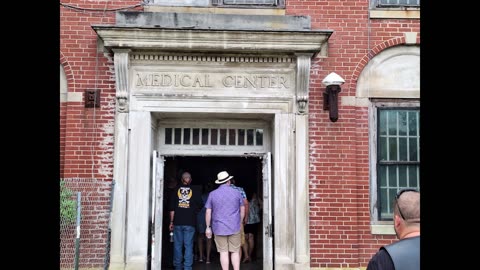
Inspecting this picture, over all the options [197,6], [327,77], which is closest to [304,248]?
[327,77]

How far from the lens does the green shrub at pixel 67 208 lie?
24.6 ft

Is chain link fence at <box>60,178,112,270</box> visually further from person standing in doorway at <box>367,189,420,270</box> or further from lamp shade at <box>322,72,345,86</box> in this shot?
person standing in doorway at <box>367,189,420,270</box>

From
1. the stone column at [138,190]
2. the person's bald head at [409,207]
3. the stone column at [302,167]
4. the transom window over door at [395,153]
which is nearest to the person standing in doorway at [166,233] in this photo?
the stone column at [138,190]

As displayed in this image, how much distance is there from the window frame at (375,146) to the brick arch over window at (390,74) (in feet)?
0.36

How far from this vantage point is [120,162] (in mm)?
7773

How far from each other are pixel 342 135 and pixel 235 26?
2.45m

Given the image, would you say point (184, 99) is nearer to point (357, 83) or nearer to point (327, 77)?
point (327, 77)

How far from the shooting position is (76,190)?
→ 772 centimetres

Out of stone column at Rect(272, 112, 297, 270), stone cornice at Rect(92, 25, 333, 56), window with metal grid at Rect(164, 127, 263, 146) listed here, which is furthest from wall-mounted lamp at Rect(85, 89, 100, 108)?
stone column at Rect(272, 112, 297, 270)

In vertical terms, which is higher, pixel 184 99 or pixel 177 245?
pixel 184 99

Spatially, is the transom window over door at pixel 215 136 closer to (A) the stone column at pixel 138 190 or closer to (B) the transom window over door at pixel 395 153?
(A) the stone column at pixel 138 190
